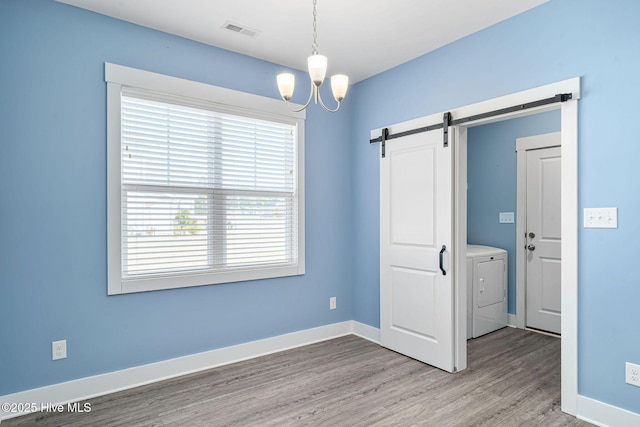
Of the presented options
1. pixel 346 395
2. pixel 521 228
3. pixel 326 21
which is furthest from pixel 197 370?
pixel 521 228

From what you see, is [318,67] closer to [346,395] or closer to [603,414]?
[346,395]

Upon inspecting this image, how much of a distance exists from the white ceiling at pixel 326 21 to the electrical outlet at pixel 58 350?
236cm

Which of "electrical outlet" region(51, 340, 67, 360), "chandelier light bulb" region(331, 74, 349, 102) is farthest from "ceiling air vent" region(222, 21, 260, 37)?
"electrical outlet" region(51, 340, 67, 360)

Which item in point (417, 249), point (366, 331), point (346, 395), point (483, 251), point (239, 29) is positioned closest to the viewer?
point (346, 395)

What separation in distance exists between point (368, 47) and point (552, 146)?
240 cm

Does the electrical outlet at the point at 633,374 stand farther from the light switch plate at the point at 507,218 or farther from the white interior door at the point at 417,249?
the light switch plate at the point at 507,218

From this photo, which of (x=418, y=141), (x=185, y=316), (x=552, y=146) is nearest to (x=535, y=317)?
(x=552, y=146)

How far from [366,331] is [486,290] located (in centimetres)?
141

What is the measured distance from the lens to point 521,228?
174 inches

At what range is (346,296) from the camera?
4242 mm

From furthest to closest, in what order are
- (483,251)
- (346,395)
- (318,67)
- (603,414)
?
1. (483,251)
2. (346,395)
3. (603,414)
4. (318,67)

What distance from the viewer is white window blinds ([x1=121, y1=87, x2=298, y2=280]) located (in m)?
2.93

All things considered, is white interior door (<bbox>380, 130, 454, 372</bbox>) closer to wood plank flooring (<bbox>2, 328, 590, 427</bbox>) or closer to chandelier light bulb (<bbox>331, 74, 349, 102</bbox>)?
wood plank flooring (<bbox>2, 328, 590, 427</bbox>)

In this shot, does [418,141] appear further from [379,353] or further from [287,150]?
[379,353]
